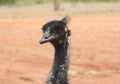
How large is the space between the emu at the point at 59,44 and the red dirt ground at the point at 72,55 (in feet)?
15.1

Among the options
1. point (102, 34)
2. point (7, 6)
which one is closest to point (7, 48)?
point (102, 34)

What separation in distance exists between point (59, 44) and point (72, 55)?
29.3 feet

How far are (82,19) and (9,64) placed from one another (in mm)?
12857

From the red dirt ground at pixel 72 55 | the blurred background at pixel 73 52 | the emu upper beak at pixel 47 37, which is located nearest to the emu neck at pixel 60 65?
the emu upper beak at pixel 47 37

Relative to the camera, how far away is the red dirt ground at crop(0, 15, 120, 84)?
12.2m

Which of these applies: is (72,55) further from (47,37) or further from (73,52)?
(47,37)

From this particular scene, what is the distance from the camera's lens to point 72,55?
48.7 ft

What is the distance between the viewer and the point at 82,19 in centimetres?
2573

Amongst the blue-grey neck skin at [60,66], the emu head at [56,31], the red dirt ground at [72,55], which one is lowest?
the blue-grey neck skin at [60,66]

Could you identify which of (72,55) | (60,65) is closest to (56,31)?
(60,65)

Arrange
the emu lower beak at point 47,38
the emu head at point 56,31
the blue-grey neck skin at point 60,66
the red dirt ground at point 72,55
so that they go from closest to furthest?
the emu lower beak at point 47,38
the emu head at point 56,31
the blue-grey neck skin at point 60,66
the red dirt ground at point 72,55

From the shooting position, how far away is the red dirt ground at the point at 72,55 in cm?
1220

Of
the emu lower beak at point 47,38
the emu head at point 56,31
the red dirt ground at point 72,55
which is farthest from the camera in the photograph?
the red dirt ground at point 72,55

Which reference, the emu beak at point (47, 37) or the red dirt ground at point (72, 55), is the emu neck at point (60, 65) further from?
the red dirt ground at point (72, 55)
